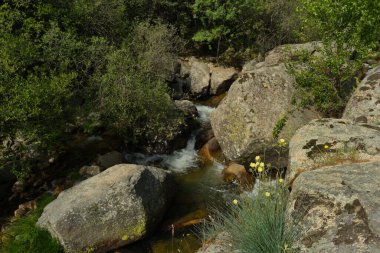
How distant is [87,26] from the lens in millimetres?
19953

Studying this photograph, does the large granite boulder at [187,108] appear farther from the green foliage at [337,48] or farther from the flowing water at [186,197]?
the green foliage at [337,48]

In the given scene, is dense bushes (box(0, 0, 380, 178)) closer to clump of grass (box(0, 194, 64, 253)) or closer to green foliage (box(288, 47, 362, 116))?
green foliage (box(288, 47, 362, 116))

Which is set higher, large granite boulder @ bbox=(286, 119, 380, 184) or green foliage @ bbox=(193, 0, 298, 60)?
green foliage @ bbox=(193, 0, 298, 60)

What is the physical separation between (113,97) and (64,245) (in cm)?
707

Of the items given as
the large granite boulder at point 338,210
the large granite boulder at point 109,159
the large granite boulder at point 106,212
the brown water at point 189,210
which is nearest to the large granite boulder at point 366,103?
the brown water at point 189,210

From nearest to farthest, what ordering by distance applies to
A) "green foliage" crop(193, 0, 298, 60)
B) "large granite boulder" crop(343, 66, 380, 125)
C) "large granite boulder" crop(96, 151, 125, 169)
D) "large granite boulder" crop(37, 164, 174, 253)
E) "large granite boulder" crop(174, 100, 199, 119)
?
"large granite boulder" crop(37, 164, 174, 253)
"large granite boulder" crop(343, 66, 380, 125)
"large granite boulder" crop(96, 151, 125, 169)
"large granite boulder" crop(174, 100, 199, 119)
"green foliage" crop(193, 0, 298, 60)

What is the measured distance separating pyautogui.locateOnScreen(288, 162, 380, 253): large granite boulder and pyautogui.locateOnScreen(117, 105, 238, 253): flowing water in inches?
119

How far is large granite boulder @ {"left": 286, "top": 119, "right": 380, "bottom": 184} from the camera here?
8289 mm

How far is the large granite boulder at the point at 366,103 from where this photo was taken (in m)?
12.0

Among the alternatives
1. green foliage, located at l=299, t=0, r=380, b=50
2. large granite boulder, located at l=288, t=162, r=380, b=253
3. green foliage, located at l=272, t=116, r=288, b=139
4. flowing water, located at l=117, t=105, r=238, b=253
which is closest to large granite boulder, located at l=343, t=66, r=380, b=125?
green foliage, located at l=299, t=0, r=380, b=50

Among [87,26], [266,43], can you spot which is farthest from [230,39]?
[87,26]

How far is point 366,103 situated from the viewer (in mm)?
12344

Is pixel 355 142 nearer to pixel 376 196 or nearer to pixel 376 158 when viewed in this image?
pixel 376 158

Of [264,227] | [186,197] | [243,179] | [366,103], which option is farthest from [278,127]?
[264,227]
